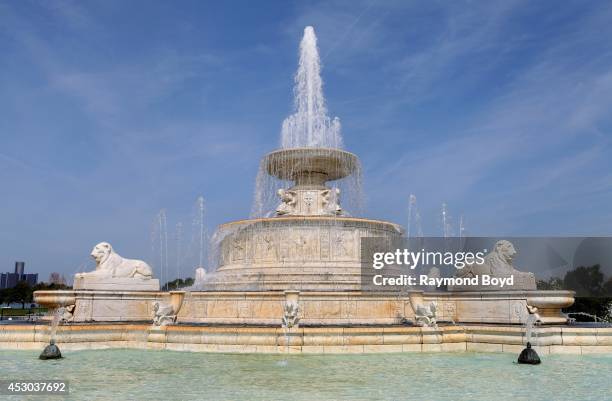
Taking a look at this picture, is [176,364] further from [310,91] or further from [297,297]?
[310,91]

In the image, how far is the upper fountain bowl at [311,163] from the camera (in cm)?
2256

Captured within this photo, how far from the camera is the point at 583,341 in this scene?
13.2 metres

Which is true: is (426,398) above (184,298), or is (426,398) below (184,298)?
below

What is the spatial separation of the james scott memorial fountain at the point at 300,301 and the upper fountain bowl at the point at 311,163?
51 mm

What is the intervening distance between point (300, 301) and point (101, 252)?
22.5ft

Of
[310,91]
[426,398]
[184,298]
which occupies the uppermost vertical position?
[310,91]

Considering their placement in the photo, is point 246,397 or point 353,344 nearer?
point 246,397

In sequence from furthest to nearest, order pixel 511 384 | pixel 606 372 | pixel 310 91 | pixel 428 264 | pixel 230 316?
pixel 310 91 < pixel 428 264 < pixel 230 316 < pixel 606 372 < pixel 511 384

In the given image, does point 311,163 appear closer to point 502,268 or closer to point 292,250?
point 292,250

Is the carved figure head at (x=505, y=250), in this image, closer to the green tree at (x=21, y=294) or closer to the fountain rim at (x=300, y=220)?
the fountain rim at (x=300, y=220)

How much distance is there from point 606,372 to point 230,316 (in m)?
9.41

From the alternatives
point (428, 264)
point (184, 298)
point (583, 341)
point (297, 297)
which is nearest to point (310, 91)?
point (428, 264)

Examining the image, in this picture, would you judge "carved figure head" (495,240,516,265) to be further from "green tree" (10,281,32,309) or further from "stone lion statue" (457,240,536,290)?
"green tree" (10,281,32,309)

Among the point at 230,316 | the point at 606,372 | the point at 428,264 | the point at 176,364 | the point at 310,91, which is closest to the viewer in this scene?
the point at 606,372
